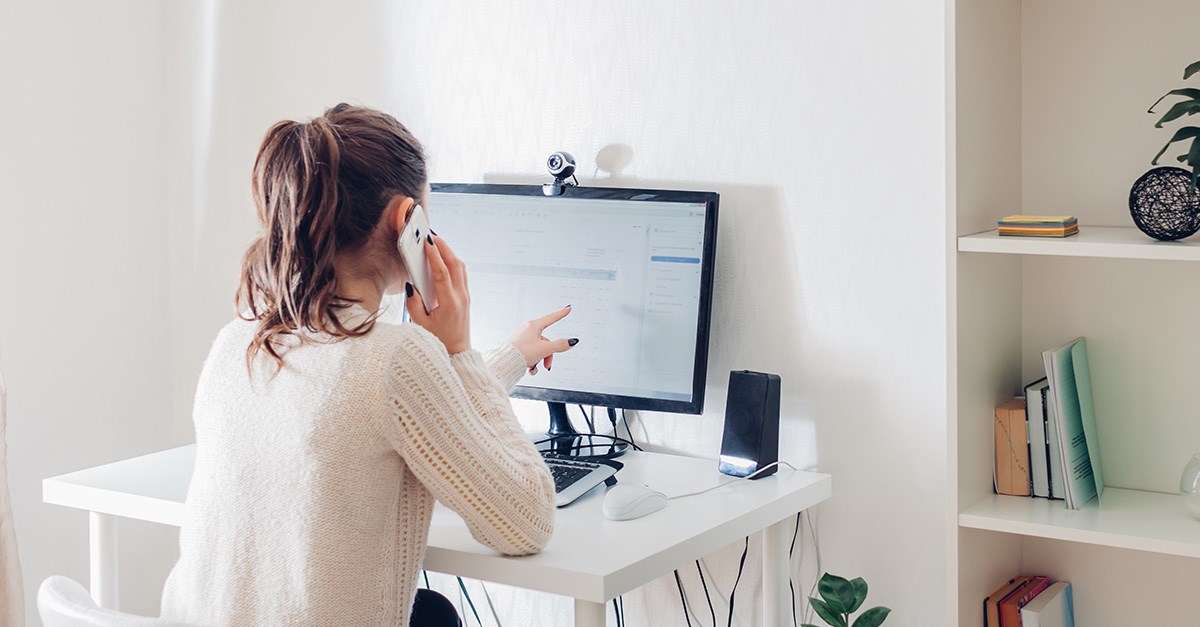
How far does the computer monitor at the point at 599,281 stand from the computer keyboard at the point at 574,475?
175mm

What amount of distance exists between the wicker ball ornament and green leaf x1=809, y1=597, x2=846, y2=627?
682mm

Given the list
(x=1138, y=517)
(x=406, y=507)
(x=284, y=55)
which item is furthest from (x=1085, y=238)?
(x=284, y=55)

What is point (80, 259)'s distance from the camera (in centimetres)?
253

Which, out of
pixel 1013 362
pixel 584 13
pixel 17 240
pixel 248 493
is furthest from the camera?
pixel 17 240

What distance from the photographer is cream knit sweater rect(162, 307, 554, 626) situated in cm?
137

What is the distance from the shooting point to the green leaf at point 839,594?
179 cm

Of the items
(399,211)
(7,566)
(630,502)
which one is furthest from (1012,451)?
(7,566)

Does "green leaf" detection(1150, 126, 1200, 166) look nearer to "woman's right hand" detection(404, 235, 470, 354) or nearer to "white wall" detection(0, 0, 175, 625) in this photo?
"woman's right hand" detection(404, 235, 470, 354)

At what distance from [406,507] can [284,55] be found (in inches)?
54.4

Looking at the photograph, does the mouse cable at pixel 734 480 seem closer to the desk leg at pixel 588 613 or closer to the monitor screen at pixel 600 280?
the monitor screen at pixel 600 280

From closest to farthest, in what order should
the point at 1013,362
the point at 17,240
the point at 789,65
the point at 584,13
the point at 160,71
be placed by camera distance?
the point at 1013,362 → the point at 789,65 → the point at 584,13 → the point at 17,240 → the point at 160,71

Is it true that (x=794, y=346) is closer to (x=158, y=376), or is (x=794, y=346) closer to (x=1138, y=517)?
(x=1138, y=517)

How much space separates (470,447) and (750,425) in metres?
0.62

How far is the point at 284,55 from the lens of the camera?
8.32 ft
